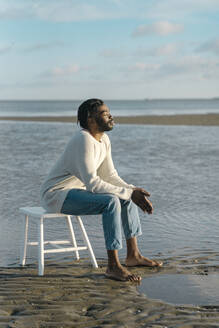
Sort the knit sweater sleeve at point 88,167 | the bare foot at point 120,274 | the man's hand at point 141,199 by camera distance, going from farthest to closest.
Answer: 1. the man's hand at point 141,199
2. the knit sweater sleeve at point 88,167
3. the bare foot at point 120,274

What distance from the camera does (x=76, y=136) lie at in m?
4.95

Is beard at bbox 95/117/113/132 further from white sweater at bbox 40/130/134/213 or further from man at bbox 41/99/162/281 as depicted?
white sweater at bbox 40/130/134/213

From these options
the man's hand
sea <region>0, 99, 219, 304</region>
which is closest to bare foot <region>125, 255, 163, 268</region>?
sea <region>0, 99, 219, 304</region>

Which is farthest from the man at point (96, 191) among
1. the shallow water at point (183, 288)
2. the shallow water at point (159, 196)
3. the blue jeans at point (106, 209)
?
the shallow water at point (159, 196)

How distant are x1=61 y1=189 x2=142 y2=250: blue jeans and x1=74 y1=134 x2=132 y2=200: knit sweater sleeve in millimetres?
67

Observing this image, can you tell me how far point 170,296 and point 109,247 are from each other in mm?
731

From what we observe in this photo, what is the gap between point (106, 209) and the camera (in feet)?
15.8

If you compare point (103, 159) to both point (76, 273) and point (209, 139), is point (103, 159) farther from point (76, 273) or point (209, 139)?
point (209, 139)

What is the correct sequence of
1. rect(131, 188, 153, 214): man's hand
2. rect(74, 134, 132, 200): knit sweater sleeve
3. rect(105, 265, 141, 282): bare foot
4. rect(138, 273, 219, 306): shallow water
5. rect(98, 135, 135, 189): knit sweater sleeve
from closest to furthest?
rect(138, 273, 219, 306): shallow water < rect(105, 265, 141, 282): bare foot < rect(74, 134, 132, 200): knit sweater sleeve < rect(131, 188, 153, 214): man's hand < rect(98, 135, 135, 189): knit sweater sleeve

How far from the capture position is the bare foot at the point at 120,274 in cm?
475

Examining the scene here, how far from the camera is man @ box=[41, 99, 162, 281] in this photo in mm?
4820

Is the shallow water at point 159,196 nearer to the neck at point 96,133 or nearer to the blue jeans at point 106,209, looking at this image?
the blue jeans at point 106,209

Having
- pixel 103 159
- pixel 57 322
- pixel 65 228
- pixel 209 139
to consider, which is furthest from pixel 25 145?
pixel 57 322

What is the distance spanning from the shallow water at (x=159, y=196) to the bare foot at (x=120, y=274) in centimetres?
64
